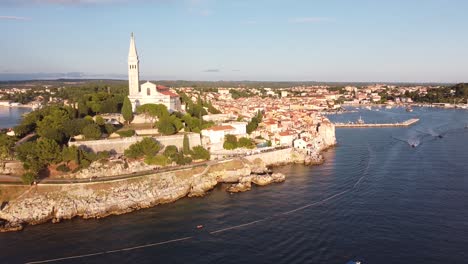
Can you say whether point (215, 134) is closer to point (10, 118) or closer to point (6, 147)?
point (6, 147)

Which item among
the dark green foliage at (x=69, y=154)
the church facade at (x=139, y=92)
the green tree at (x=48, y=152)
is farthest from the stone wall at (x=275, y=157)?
the green tree at (x=48, y=152)

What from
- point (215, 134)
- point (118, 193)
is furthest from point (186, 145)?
point (118, 193)

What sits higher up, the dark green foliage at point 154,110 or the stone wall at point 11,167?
the dark green foliage at point 154,110

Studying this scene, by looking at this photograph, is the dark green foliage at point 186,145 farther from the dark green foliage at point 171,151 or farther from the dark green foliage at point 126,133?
the dark green foliage at point 126,133

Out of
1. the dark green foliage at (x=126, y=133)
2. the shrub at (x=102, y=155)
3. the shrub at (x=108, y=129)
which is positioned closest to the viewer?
the shrub at (x=102, y=155)

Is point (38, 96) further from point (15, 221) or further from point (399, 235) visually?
point (399, 235)

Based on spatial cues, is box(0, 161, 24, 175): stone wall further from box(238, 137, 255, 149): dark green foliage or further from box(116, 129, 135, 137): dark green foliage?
box(238, 137, 255, 149): dark green foliage

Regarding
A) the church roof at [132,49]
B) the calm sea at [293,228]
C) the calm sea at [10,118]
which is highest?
the church roof at [132,49]

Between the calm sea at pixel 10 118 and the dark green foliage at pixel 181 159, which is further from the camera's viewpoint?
the calm sea at pixel 10 118
